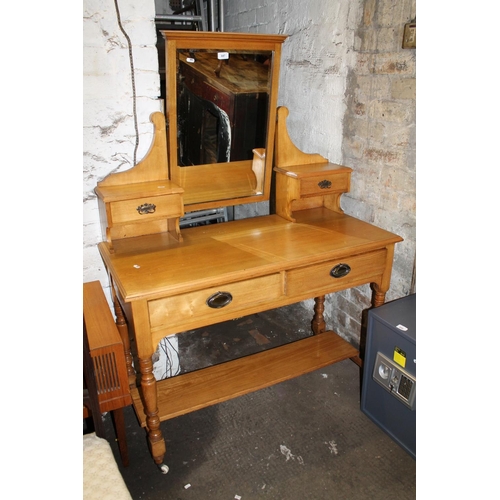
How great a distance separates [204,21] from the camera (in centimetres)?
269

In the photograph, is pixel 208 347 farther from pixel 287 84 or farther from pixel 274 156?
pixel 287 84

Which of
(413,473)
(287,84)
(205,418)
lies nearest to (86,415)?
(205,418)

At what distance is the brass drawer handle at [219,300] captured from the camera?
1.58m

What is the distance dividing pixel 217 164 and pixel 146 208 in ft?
1.41

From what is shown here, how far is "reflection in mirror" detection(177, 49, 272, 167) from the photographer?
176 cm

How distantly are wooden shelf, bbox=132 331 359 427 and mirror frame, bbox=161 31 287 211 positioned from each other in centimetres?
77

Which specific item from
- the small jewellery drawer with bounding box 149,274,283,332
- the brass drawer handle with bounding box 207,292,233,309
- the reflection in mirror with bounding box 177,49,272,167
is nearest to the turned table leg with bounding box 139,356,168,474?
the small jewellery drawer with bounding box 149,274,283,332

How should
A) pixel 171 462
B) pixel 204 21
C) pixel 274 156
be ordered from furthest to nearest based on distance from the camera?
pixel 204 21, pixel 274 156, pixel 171 462

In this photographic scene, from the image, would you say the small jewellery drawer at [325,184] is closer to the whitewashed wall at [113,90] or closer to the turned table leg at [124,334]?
the whitewashed wall at [113,90]

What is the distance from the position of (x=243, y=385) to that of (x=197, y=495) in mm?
471

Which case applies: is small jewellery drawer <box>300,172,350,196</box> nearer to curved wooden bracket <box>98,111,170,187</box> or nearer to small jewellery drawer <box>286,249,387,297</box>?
small jewellery drawer <box>286,249,387,297</box>

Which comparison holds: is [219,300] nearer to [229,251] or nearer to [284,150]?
[229,251]

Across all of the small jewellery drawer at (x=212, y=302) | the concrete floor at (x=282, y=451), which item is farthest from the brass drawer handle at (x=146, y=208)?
the concrete floor at (x=282, y=451)

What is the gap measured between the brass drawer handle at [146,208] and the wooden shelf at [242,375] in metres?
0.78
